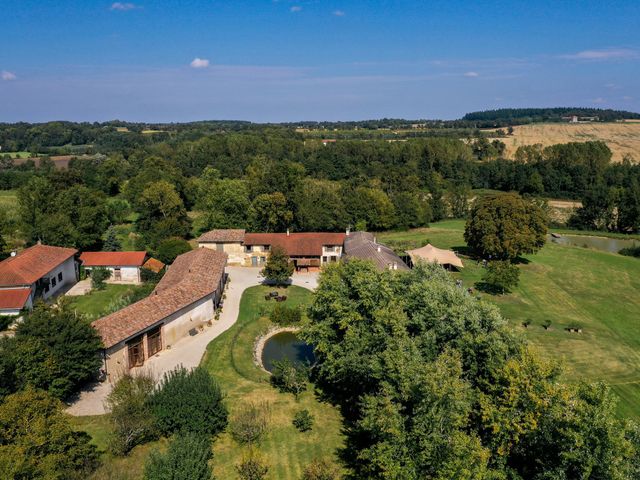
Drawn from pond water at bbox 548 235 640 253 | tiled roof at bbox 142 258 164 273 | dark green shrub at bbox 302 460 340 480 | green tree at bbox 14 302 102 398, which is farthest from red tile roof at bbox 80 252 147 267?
pond water at bbox 548 235 640 253

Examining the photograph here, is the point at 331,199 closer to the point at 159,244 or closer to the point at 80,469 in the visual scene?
the point at 159,244

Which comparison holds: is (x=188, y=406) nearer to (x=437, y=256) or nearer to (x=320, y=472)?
(x=320, y=472)

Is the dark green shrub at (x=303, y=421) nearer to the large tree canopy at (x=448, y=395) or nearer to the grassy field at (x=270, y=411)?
the grassy field at (x=270, y=411)

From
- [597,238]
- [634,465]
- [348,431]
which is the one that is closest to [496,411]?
[634,465]

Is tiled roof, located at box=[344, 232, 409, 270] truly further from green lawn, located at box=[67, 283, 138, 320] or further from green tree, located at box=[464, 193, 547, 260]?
green lawn, located at box=[67, 283, 138, 320]

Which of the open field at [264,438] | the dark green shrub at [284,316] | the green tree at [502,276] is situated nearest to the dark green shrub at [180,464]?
the open field at [264,438]

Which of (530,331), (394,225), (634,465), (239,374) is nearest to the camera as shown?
(634,465)

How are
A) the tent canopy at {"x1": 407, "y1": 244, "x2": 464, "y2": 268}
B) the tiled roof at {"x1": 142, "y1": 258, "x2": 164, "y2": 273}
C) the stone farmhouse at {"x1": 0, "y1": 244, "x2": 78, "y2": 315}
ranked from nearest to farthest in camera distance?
the stone farmhouse at {"x1": 0, "y1": 244, "x2": 78, "y2": 315} < the tiled roof at {"x1": 142, "y1": 258, "x2": 164, "y2": 273} < the tent canopy at {"x1": 407, "y1": 244, "x2": 464, "y2": 268}

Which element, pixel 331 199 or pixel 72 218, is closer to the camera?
pixel 72 218
